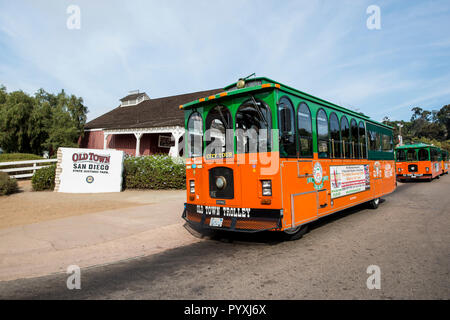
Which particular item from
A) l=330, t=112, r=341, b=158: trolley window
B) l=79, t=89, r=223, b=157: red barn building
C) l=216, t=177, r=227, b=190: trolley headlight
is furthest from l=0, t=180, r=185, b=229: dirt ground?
l=79, t=89, r=223, b=157: red barn building

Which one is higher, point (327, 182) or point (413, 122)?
point (413, 122)

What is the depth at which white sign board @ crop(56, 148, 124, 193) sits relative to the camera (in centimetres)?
1197

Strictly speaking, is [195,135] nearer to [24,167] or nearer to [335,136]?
[335,136]

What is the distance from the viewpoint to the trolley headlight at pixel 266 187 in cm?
488

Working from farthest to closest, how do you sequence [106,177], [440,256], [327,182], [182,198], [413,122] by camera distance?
[413,122] → [106,177] → [182,198] → [327,182] → [440,256]

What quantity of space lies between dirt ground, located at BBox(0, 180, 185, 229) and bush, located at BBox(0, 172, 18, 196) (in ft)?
1.02

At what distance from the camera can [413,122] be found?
377ft

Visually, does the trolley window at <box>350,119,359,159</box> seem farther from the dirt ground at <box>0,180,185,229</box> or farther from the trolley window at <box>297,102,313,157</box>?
the dirt ground at <box>0,180,185,229</box>

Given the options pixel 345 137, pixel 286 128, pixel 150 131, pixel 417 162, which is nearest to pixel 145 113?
pixel 150 131

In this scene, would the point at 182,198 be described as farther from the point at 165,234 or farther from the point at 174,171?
the point at 165,234
